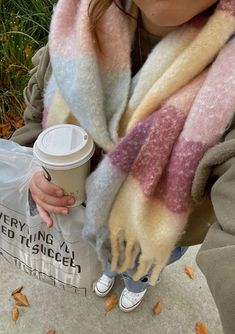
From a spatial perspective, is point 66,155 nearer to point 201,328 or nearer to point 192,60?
point 192,60

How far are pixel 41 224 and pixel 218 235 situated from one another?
682 millimetres

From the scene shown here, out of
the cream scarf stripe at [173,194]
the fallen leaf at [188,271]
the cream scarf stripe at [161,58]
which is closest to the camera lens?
the cream scarf stripe at [173,194]

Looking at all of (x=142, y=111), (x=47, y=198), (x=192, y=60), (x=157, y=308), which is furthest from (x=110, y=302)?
(x=192, y=60)

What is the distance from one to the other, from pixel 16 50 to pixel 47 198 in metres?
1.42

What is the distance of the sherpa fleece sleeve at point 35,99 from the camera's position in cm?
134

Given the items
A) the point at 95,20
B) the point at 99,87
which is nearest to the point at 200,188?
the point at 99,87

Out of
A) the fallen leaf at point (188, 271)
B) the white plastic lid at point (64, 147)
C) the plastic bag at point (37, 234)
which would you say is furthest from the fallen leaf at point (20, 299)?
the white plastic lid at point (64, 147)

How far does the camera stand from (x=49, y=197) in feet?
4.08

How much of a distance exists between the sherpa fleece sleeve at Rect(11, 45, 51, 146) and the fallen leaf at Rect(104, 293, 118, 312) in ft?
2.65

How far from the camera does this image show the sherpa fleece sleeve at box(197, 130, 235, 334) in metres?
0.71

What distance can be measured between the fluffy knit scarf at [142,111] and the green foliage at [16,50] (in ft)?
4.00

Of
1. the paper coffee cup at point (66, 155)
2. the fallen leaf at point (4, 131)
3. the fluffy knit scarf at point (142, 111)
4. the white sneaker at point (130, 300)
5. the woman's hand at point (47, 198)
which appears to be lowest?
the fallen leaf at point (4, 131)

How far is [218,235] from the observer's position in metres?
0.82

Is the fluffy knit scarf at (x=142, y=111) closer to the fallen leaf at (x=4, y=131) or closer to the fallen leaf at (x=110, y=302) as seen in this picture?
the fallen leaf at (x=110, y=302)
